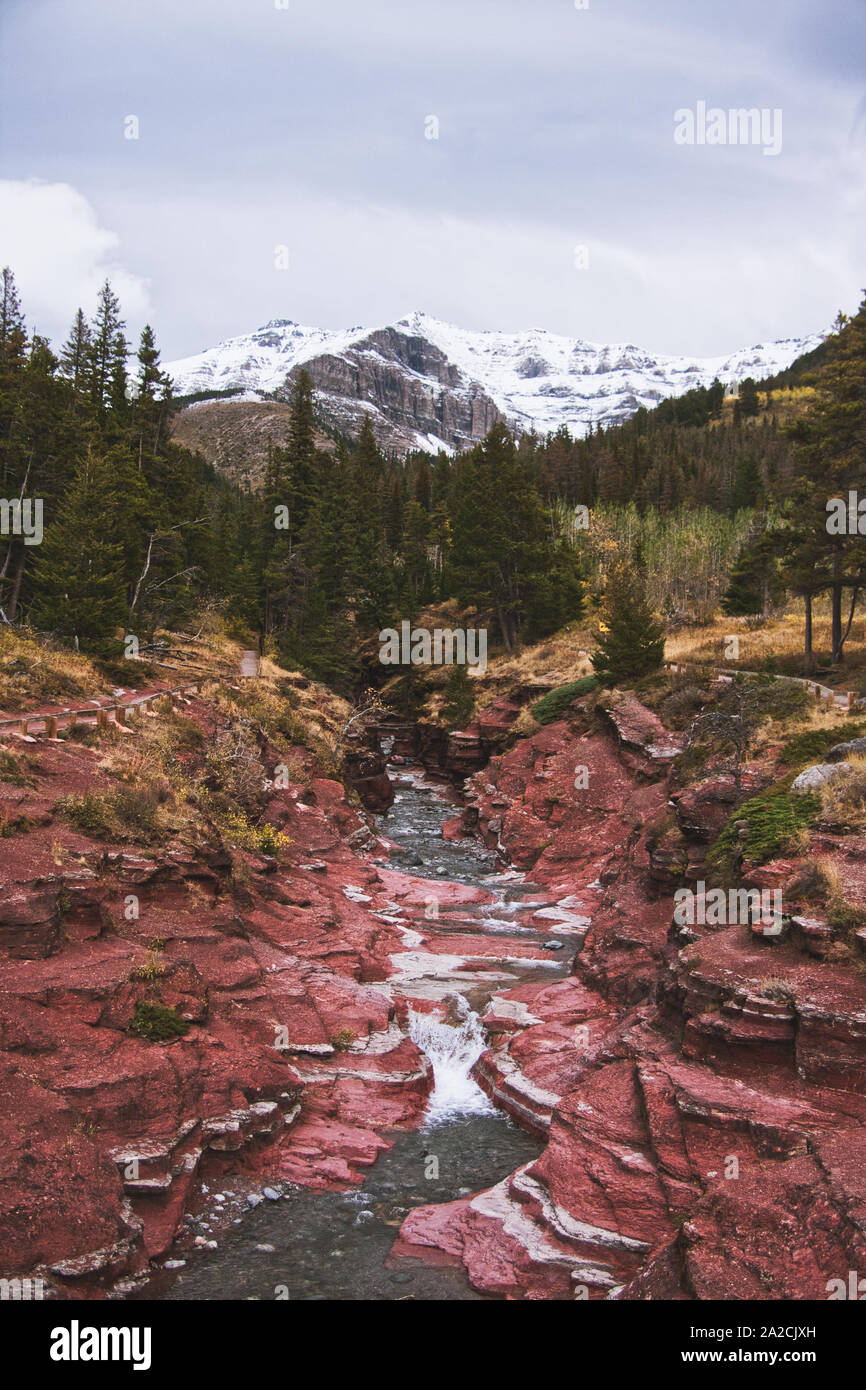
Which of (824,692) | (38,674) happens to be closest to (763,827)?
(824,692)

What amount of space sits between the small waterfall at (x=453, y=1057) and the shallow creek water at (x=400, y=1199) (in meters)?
0.02

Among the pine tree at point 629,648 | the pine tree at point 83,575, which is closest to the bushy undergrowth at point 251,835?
the pine tree at point 83,575

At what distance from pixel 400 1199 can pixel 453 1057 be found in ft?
17.8

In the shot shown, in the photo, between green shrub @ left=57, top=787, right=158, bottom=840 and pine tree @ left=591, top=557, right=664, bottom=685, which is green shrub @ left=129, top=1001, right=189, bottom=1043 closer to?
green shrub @ left=57, top=787, right=158, bottom=840

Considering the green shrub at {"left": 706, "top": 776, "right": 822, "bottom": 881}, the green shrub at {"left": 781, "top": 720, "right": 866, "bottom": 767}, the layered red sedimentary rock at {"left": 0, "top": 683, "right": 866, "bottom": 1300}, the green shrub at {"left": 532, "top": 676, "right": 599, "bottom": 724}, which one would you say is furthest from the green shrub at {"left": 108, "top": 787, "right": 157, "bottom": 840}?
the green shrub at {"left": 532, "top": 676, "right": 599, "bottom": 724}

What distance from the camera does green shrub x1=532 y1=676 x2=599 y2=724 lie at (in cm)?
4656

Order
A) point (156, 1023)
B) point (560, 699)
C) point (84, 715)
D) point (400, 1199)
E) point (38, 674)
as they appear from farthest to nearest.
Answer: point (560, 699) < point (38, 674) < point (84, 715) < point (156, 1023) < point (400, 1199)

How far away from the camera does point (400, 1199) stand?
14.2 meters

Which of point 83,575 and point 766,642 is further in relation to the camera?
point 766,642

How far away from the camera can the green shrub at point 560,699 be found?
1833 inches

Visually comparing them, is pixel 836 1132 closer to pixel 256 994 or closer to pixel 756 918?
pixel 756 918

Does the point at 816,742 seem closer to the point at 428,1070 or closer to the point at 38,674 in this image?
the point at 428,1070

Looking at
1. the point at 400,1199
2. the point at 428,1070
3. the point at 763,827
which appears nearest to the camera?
the point at 400,1199
